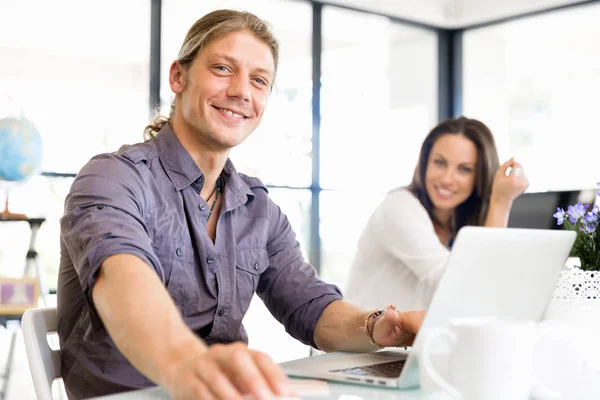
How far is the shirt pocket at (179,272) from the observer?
55.2 inches

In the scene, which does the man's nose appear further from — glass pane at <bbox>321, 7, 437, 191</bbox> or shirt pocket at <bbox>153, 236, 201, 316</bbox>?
glass pane at <bbox>321, 7, 437, 191</bbox>

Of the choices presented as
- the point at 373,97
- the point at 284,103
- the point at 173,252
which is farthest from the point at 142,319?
the point at 373,97

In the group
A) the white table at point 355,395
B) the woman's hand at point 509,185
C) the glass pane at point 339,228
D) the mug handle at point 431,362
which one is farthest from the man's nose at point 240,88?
the glass pane at point 339,228

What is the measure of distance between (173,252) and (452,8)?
5.27m

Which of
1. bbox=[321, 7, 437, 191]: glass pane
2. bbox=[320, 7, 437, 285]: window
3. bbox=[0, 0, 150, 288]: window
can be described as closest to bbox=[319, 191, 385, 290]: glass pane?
bbox=[320, 7, 437, 285]: window

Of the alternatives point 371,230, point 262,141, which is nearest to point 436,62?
point 262,141

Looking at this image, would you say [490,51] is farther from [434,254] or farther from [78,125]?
[434,254]

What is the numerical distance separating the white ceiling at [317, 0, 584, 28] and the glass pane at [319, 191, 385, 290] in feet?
4.66

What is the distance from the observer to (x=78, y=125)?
4.49 metres

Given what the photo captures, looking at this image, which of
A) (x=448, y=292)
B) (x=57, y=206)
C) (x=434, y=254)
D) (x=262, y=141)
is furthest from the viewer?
(x=262, y=141)

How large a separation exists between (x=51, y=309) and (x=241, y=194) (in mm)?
457

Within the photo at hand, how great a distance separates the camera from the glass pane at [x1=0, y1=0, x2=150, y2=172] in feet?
14.2

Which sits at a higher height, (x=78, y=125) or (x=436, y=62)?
(x=436, y=62)

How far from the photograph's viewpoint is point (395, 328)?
1.31 meters
